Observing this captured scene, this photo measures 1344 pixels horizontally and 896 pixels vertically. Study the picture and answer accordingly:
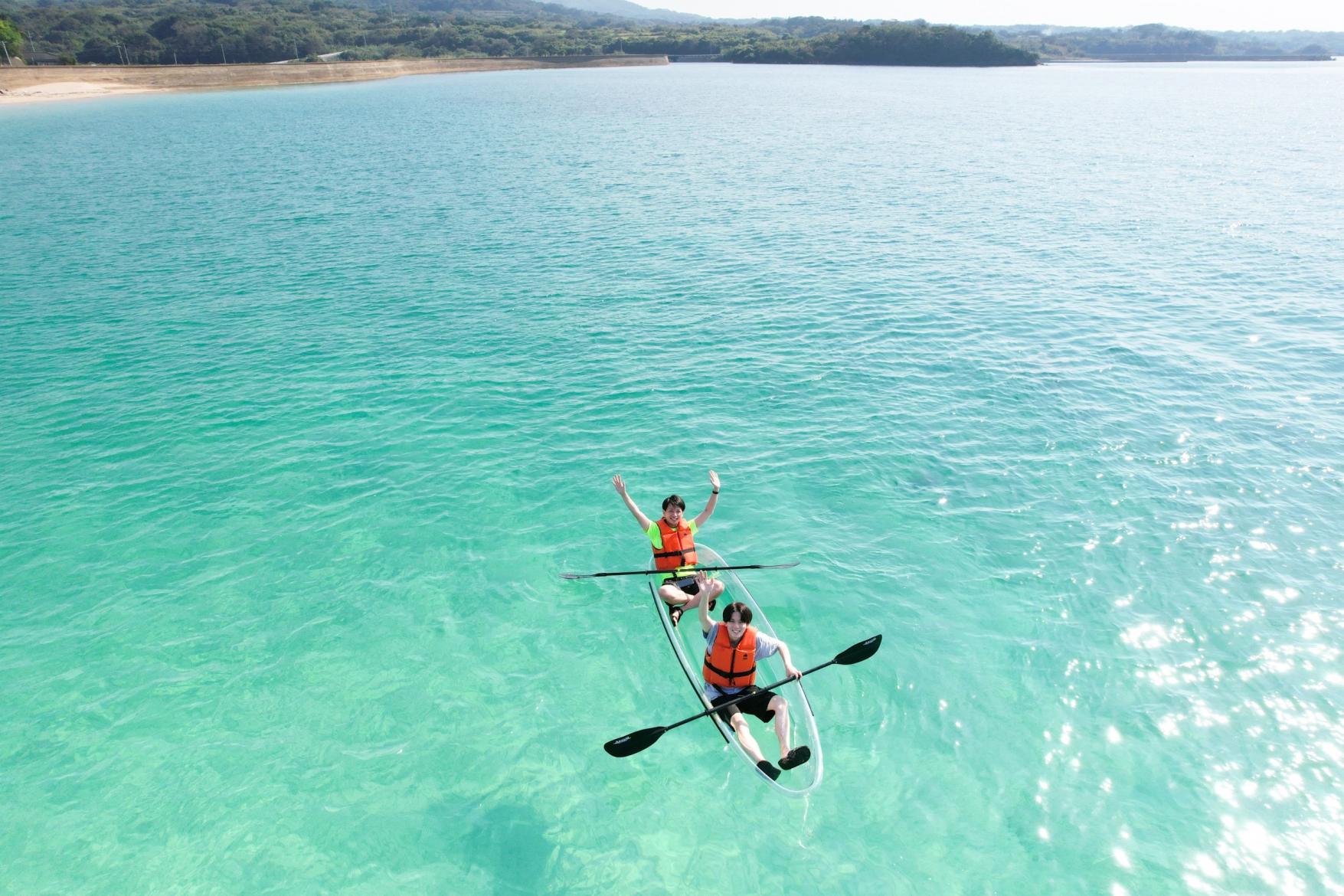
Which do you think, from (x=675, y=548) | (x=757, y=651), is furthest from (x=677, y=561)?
(x=757, y=651)

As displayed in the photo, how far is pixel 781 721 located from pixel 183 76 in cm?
13777

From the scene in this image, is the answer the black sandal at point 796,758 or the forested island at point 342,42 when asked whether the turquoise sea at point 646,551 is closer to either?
the black sandal at point 796,758

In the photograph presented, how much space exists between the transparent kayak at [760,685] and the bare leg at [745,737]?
0.07 meters

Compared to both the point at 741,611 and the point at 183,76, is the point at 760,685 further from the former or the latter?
the point at 183,76

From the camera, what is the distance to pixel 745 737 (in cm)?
994

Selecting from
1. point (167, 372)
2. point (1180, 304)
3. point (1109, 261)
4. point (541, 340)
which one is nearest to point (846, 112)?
point (1109, 261)

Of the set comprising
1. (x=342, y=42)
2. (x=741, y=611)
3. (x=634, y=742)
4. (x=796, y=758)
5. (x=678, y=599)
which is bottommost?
(x=342, y=42)

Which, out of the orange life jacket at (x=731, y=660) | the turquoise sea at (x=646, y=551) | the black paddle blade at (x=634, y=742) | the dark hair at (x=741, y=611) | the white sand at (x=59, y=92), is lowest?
the white sand at (x=59, y=92)

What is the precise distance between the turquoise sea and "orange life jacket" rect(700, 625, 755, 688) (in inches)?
42.7

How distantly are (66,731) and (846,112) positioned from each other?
88.5m

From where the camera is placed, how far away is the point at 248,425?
1877cm

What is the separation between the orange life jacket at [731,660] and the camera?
33.2ft

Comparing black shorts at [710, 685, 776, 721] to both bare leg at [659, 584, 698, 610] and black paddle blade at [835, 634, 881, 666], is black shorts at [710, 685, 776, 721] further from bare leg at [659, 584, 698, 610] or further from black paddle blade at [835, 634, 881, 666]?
bare leg at [659, 584, 698, 610]

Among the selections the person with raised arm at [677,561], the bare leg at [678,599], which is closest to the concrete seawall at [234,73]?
the person with raised arm at [677,561]
